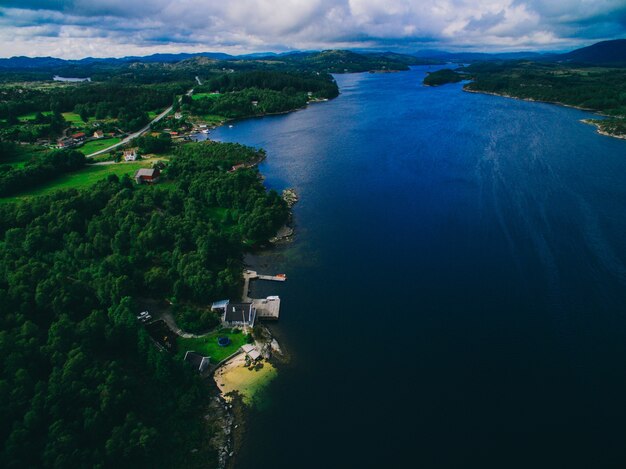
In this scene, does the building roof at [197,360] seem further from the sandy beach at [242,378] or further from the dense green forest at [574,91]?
the dense green forest at [574,91]

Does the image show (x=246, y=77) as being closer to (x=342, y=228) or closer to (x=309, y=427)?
(x=342, y=228)

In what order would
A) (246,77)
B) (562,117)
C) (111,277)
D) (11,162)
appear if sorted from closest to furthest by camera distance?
(111,277)
(11,162)
(562,117)
(246,77)

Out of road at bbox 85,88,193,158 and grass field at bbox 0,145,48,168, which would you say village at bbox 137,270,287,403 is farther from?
road at bbox 85,88,193,158

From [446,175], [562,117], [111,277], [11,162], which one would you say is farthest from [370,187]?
[562,117]

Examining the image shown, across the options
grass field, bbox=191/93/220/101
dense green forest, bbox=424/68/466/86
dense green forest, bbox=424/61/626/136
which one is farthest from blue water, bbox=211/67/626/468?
dense green forest, bbox=424/68/466/86

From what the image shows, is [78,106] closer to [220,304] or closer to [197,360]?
[220,304]

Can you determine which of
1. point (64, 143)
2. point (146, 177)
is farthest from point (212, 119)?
point (146, 177)

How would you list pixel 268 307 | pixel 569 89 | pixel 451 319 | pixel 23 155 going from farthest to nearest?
pixel 569 89, pixel 23 155, pixel 268 307, pixel 451 319
